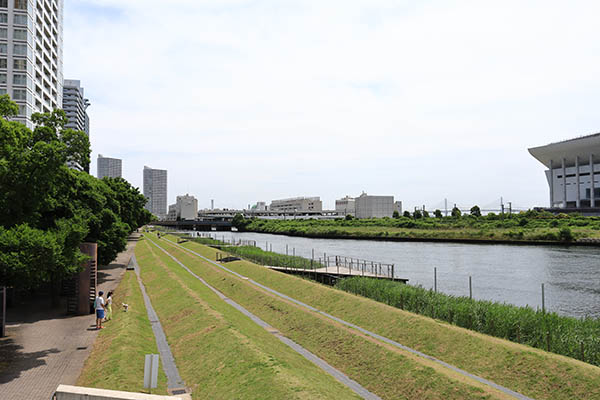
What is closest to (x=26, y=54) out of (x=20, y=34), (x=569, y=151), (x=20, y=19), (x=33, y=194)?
(x=20, y=34)

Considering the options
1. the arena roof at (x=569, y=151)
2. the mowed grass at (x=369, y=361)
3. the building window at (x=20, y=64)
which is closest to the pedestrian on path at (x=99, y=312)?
the mowed grass at (x=369, y=361)

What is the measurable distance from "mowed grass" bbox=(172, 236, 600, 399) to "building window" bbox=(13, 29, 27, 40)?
8107 centimetres

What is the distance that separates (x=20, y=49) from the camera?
80812 mm

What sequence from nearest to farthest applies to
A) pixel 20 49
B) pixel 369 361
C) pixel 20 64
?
pixel 369 361
pixel 20 64
pixel 20 49

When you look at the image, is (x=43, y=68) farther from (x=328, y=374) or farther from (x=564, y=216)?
(x=564, y=216)

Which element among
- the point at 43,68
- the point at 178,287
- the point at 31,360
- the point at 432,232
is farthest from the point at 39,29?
the point at 432,232

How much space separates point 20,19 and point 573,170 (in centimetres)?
18603

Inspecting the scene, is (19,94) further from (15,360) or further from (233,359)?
(233,359)

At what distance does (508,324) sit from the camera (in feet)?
82.1

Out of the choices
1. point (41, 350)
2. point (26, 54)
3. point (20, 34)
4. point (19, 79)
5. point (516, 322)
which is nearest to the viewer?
point (41, 350)

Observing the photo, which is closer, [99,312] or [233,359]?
[233,359]

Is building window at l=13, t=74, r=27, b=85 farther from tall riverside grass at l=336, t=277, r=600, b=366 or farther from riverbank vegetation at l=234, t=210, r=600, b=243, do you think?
riverbank vegetation at l=234, t=210, r=600, b=243

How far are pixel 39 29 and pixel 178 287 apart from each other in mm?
78378

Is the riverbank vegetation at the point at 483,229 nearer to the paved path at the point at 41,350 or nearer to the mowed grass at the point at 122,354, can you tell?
the mowed grass at the point at 122,354
